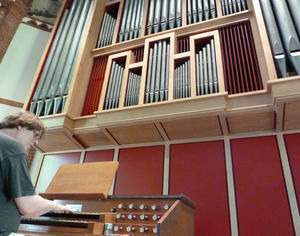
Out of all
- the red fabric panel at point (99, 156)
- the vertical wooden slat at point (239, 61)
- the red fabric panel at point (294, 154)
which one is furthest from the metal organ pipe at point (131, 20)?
the red fabric panel at point (294, 154)

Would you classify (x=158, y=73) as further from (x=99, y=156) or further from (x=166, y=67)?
(x=99, y=156)

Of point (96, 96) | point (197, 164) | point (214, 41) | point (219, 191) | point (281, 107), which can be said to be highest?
point (214, 41)

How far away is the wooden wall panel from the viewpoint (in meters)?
3.73

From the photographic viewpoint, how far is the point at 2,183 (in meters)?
1.30

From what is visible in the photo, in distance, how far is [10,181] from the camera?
1.30m

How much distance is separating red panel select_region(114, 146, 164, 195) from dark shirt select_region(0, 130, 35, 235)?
1.91 metres

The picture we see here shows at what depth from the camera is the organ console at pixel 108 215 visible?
1.93 meters

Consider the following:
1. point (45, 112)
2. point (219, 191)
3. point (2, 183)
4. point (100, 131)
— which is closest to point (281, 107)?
point (219, 191)

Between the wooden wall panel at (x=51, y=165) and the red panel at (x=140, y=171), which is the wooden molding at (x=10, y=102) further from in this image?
the red panel at (x=140, y=171)

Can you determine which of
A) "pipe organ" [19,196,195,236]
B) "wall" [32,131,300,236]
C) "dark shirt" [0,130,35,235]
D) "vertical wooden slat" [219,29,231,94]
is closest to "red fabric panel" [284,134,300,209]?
"wall" [32,131,300,236]

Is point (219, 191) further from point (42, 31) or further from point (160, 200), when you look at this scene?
point (42, 31)

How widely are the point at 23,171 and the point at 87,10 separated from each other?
14.2ft

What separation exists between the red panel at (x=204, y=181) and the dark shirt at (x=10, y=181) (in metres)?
1.93

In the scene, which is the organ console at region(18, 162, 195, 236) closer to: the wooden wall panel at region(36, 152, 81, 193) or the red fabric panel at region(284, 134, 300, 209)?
the wooden wall panel at region(36, 152, 81, 193)
